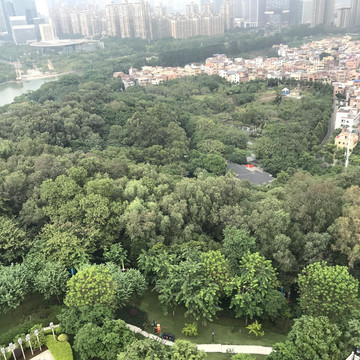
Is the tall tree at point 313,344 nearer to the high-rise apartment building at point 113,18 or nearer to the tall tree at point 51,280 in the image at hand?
the tall tree at point 51,280

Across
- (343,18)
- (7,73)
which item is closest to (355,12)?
(343,18)

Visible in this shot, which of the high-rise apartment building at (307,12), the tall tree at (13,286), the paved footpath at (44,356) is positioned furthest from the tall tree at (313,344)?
the high-rise apartment building at (307,12)

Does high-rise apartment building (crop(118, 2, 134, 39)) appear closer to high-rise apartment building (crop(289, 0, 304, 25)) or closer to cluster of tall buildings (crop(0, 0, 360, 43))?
cluster of tall buildings (crop(0, 0, 360, 43))

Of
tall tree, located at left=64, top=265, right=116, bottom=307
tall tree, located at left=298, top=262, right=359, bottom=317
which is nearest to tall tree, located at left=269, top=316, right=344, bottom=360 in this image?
tall tree, located at left=298, top=262, right=359, bottom=317

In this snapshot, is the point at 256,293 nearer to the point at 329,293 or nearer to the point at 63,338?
the point at 329,293

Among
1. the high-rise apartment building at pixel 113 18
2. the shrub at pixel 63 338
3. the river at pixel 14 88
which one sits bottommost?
the river at pixel 14 88

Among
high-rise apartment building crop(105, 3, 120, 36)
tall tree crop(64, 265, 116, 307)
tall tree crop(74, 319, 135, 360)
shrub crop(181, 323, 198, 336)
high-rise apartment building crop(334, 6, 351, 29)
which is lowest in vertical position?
shrub crop(181, 323, 198, 336)

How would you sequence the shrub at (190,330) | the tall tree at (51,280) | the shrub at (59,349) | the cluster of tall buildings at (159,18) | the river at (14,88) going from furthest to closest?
1. the cluster of tall buildings at (159,18)
2. the river at (14,88)
3. the tall tree at (51,280)
4. the shrub at (190,330)
5. the shrub at (59,349)
